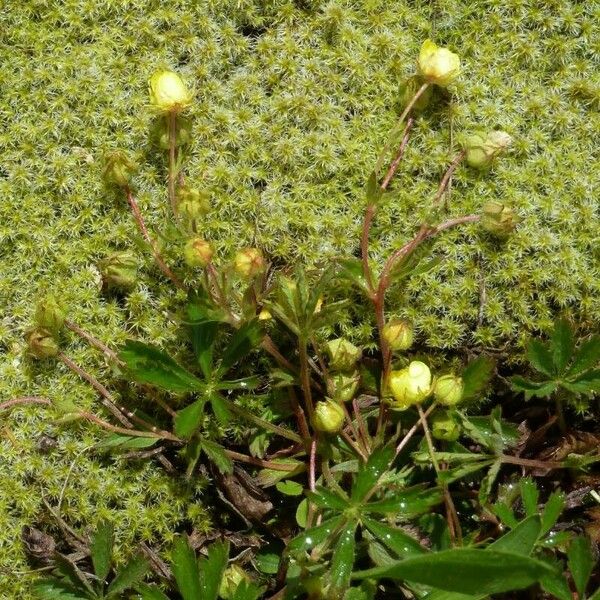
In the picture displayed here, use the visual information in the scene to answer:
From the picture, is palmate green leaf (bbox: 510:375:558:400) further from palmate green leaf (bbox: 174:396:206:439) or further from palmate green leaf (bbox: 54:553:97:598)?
palmate green leaf (bbox: 54:553:97:598)

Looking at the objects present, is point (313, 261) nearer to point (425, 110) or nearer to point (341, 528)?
point (425, 110)

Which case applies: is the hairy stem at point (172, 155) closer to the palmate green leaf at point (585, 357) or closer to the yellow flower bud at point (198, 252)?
the yellow flower bud at point (198, 252)

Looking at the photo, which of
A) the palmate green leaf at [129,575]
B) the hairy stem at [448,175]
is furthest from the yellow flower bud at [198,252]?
the palmate green leaf at [129,575]

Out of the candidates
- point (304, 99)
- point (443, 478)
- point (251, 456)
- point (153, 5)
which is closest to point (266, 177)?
point (304, 99)

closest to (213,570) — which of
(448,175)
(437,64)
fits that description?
(448,175)

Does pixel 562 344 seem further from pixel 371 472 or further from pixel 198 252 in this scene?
pixel 198 252
